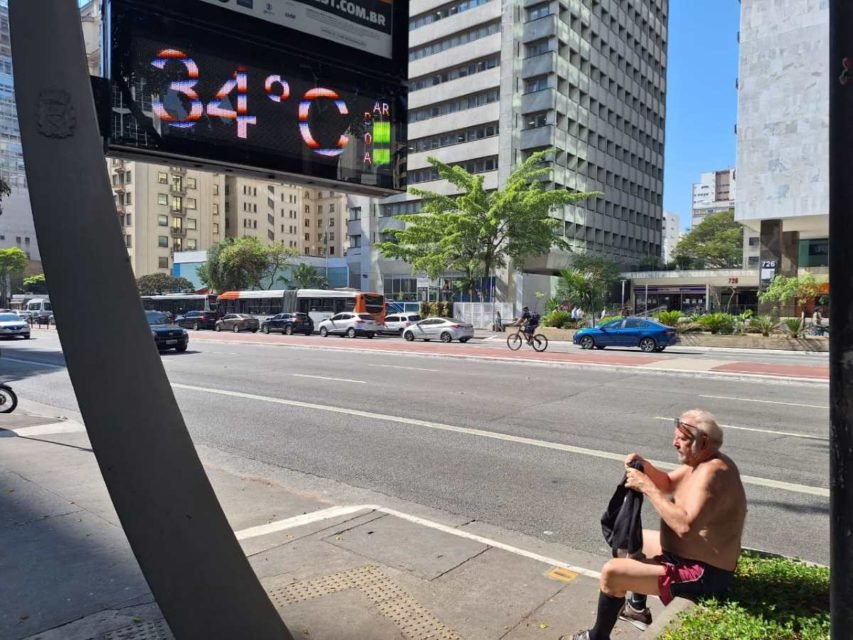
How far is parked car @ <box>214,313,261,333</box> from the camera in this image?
4294 cm

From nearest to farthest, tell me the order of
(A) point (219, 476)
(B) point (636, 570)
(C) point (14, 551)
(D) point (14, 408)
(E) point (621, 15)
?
1. (B) point (636, 570)
2. (C) point (14, 551)
3. (A) point (219, 476)
4. (D) point (14, 408)
5. (E) point (621, 15)

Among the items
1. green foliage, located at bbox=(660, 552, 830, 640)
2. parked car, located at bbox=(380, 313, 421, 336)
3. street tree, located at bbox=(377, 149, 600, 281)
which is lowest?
green foliage, located at bbox=(660, 552, 830, 640)

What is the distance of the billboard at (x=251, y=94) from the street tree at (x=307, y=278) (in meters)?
64.9

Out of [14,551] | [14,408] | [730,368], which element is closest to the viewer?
[14,551]

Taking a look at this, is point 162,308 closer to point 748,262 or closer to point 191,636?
point 191,636

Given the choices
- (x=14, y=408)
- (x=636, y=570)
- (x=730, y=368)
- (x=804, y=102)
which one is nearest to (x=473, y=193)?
(x=804, y=102)

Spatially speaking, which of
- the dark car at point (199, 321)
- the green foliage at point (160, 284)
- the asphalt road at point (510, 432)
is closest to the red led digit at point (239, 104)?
the asphalt road at point (510, 432)

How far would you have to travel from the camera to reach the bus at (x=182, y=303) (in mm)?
51219

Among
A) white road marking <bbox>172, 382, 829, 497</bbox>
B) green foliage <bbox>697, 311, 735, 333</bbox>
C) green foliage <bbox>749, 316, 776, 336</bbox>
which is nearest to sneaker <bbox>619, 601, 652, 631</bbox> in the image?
white road marking <bbox>172, 382, 829, 497</bbox>

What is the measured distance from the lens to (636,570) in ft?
10.6

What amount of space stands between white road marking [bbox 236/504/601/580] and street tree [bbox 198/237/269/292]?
198ft

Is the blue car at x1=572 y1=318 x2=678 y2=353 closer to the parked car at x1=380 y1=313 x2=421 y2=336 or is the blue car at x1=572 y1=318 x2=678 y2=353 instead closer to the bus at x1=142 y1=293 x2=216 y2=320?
the parked car at x1=380 y1=313 x2=421 y2=336

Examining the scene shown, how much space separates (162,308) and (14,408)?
150ft

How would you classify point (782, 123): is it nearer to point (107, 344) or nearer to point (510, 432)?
point (510, 432)
